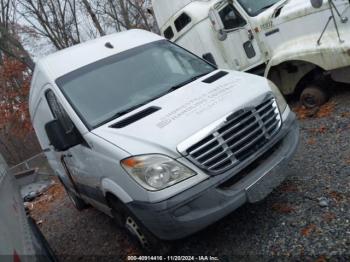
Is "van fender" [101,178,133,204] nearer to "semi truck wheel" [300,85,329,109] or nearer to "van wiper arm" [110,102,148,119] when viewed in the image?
"van wiper arm" [110,102,148,119]

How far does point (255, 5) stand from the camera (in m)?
7.68

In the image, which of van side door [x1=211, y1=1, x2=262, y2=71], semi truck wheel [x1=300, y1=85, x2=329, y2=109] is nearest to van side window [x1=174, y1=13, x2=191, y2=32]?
van side door [x1=211, y1=1, x2=262, y2=71]

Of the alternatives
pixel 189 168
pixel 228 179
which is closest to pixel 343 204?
pixel 228 179

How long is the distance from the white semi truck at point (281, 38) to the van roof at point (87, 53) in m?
1.06

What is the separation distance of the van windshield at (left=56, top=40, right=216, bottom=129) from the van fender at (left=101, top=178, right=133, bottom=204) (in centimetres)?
63

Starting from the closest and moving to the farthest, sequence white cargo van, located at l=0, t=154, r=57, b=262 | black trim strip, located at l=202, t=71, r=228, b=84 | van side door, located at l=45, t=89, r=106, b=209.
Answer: white cargo van, located at l=0, t=154, r=57, b=262
van side door, located at l=45, t=89, r=106, b=209
black trim strip, located at l=202, t=71, r=228, b=84

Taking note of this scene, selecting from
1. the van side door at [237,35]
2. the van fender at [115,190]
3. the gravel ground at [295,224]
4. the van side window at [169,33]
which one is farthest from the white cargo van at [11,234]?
the van side window at [169,33]

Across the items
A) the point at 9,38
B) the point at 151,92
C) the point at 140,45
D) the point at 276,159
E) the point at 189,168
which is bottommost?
the point at 276,159

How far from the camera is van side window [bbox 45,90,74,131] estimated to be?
185 inches

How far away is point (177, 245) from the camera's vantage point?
174 inches

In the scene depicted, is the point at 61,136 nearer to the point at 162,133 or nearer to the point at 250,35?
the point at 162,133

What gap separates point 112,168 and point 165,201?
0.69 metres

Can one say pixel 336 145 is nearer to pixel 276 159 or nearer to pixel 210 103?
pixel 276 159

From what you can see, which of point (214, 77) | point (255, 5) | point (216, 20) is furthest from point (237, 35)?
point (214, 77)
